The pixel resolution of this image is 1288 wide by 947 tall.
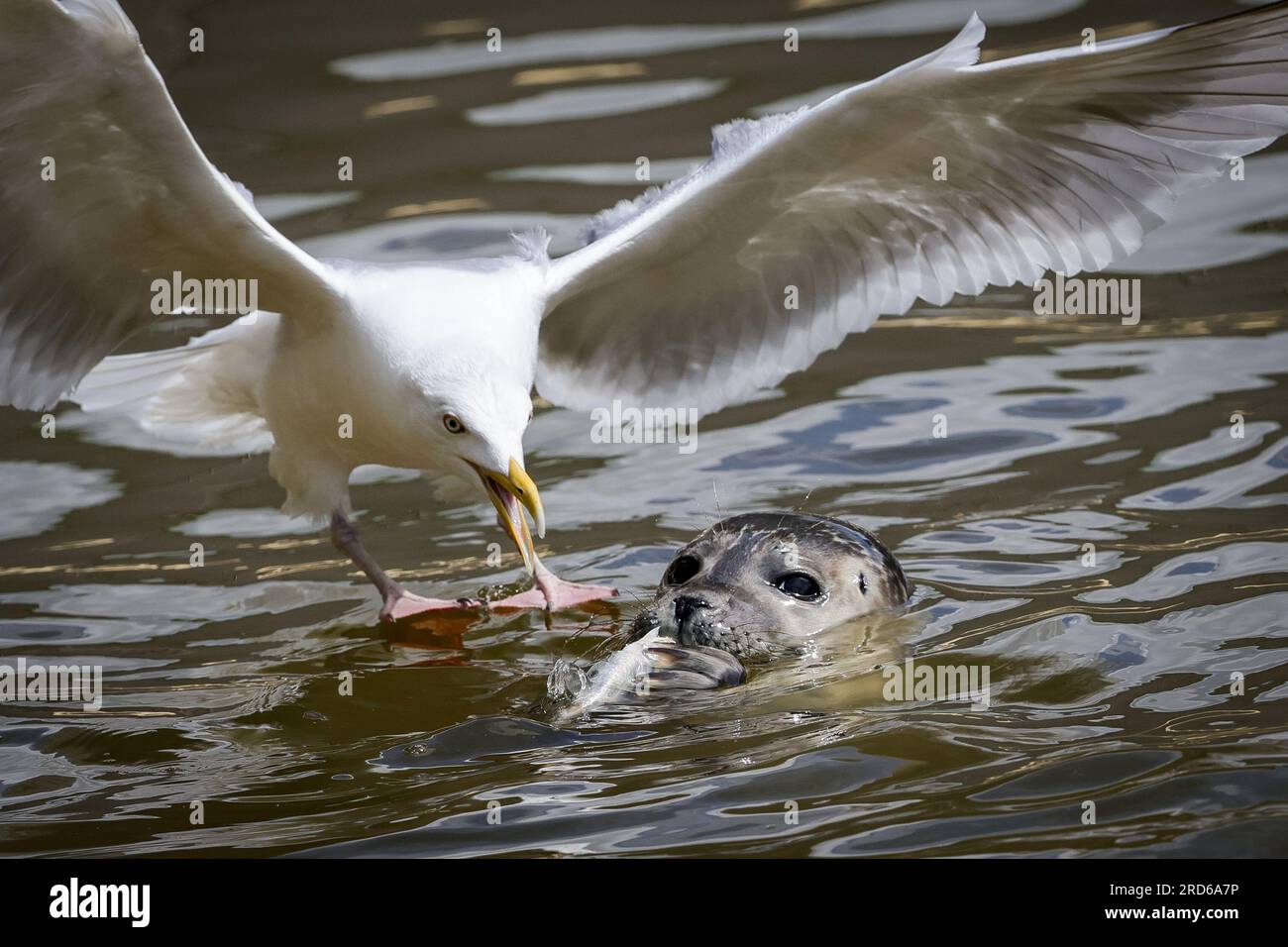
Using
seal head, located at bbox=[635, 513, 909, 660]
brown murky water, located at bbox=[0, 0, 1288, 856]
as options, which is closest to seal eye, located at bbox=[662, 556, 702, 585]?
seal head, located at bbox=[635, 513, 909, 660]

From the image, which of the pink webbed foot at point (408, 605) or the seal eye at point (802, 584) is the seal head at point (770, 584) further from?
the pink webbed foot at point (408, 605)

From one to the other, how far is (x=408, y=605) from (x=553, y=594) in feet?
1.72

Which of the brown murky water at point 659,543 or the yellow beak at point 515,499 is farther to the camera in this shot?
the yellow beak at point 515,499

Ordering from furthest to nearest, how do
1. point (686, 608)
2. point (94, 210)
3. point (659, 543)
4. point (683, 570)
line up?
point (659, 543), point (683, 570), point (94, 210), point (686, 608)

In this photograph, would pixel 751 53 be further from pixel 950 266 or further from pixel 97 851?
pixel 97 851

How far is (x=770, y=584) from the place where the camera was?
201 inches

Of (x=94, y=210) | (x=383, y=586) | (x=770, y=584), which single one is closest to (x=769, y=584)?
(x=770, y=584)

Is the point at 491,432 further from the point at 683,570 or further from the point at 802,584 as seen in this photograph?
the point at 802,584

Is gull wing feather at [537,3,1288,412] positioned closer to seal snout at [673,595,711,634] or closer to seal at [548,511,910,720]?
seal at [548,511,910,720]

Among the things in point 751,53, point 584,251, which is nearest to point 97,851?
point 584,251

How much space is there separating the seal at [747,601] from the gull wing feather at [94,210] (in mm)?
1457

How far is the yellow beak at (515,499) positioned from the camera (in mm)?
4828

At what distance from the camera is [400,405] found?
204 inches

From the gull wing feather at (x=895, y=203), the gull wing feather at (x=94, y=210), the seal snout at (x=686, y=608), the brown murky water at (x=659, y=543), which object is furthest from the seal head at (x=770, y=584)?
the gull wing feather at (x=94, y=210)
